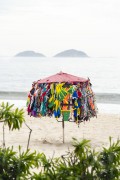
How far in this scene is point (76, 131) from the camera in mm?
11812

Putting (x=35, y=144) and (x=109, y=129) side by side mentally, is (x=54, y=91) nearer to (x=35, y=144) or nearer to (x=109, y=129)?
(x=35, y=144)

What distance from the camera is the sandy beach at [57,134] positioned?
9577mm

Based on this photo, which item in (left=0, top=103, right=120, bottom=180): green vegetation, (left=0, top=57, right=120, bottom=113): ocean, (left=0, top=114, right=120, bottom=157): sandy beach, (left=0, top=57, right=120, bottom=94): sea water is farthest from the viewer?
(left=0, top=57, right=120, bottom=94): sea water

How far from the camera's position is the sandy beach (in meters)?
9.58

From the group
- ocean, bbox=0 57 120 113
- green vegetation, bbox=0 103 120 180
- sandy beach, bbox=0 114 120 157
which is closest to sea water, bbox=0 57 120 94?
ocean, bbox=0 57 120 113

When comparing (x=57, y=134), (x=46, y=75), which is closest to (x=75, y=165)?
(x=57, y=134)

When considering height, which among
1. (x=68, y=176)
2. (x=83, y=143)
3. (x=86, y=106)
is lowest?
(x=68, y=176)

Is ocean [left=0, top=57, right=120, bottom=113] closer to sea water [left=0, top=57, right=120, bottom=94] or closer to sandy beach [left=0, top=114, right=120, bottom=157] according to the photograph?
sea water [left=0, top=57, right=120, bottom=94]

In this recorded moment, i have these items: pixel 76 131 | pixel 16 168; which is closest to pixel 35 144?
pixel 76 131

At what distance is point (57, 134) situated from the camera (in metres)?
11.3

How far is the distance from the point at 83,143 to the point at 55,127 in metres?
9.61

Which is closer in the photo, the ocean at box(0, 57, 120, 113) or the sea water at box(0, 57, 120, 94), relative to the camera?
the ocean at box(0, 57, 120, 113)

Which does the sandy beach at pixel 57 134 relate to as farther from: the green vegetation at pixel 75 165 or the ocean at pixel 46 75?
the ocean at pixel 46 75

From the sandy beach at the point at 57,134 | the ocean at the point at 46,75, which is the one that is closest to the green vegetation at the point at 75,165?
the sandy beach at the point at 57,134
